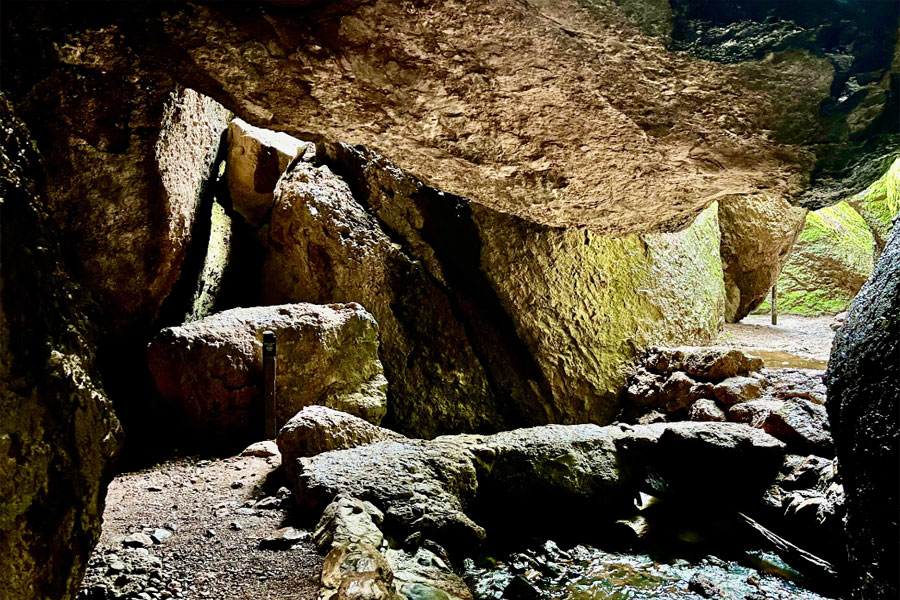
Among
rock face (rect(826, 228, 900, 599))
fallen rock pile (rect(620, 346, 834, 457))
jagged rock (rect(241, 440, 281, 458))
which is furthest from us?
jagged rock (rect(241, 440, 281, 458))

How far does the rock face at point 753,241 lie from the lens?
35.6ft

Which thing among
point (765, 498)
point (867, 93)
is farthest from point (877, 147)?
point (765, 498)

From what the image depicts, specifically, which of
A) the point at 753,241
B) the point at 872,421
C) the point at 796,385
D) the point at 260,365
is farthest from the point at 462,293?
the point at 753,241

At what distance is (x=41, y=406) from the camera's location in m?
1.62

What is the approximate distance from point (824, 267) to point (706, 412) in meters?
12.3

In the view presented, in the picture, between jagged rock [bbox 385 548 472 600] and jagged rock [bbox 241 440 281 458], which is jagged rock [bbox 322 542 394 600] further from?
jagged rock [bbox 241 440 281 458]

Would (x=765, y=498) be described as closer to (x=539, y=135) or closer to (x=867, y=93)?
(x=867, y=93)

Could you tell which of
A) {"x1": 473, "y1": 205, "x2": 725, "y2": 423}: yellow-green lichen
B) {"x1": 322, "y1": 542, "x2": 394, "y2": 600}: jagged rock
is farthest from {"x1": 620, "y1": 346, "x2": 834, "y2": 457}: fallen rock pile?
{"x1": 322, "y1": 542, "x2": 394, "y2": 600}: jagged rock

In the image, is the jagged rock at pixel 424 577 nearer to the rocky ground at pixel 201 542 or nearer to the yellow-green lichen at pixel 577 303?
the rocky ground at pixel 201 542

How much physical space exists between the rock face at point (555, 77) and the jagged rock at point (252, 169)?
3.61 metres

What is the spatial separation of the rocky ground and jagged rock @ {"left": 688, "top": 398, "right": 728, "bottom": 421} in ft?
12.4

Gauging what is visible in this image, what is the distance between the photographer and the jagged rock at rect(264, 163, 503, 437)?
6312 millimetres

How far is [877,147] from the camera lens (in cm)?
329

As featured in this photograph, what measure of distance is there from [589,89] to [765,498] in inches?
126
